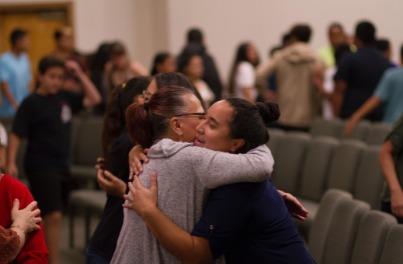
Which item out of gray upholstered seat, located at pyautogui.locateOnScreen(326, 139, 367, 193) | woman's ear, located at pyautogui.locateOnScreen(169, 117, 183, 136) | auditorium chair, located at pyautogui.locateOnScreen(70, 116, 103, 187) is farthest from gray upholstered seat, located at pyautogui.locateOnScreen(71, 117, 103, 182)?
woman's ear, located at pyautogui.locateOnScreen(169, 117, 183, 136)

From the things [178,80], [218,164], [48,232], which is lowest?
[48,232]

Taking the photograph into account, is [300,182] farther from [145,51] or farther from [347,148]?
[145,51]

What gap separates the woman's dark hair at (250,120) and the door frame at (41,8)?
7.87 metres

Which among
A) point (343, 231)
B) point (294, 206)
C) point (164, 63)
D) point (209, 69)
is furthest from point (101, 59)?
point (294, 206)

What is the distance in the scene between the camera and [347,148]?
344 cm

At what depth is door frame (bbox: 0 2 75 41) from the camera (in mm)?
8602

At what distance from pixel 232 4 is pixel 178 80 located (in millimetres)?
6985

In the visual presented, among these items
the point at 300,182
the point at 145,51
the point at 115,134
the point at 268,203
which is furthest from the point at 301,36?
the point at 145,51

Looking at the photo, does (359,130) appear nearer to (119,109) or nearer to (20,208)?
(119,109)

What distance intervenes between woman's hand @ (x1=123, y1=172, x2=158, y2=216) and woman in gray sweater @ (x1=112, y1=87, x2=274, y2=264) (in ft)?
0.05

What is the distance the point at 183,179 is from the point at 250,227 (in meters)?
0.22

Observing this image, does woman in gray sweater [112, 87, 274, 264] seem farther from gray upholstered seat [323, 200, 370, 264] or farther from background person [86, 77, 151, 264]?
gray upholstered seat [323, 200, 370, 264]

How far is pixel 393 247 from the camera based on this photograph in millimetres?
1640

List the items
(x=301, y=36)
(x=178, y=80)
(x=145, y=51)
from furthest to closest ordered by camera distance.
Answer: (x=145, y=51) → (x=301, y=36) → (x=178, y=80)
